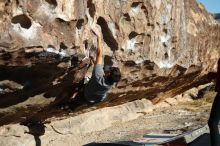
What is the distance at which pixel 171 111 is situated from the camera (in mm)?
8531

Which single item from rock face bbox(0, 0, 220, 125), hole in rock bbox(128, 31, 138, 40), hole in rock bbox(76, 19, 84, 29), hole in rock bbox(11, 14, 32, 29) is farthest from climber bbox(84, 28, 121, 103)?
hole in rock bbox(11, 14, 32, 29)

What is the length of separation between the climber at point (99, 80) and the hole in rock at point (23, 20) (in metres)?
0.99

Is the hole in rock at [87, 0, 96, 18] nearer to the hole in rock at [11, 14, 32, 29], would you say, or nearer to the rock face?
the rock face

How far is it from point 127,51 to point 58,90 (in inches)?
41.7

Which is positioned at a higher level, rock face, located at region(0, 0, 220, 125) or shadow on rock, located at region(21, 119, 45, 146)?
rock face, located at region(0, 0, 220, 125)

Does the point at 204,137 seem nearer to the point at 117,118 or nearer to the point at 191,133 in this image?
the point at 191,133

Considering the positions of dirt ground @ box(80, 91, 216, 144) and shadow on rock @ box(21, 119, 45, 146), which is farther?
dirt ground @ box(80, 91, 216, 144)

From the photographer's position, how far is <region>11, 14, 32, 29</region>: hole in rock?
12.6 ft

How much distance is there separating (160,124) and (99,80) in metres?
2.92

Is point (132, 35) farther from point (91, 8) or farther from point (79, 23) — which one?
point (79, 23)

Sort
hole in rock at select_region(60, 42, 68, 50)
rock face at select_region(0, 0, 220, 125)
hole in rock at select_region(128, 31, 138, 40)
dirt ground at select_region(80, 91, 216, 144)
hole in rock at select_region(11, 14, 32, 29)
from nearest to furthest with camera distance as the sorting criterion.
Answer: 1. hole in rock at select_region(11, 14, 32, 29)
2. rock face at select_region(0, 0, 220, 125)
3. hole in rock at select_region(60, 42, 68, 50)
4. hole in rock at select_region(128, 31, 138, 40)
5. dirt ground at select_region(80, 91, 216, 144)

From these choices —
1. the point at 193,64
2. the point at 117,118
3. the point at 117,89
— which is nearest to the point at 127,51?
the point at 117,89

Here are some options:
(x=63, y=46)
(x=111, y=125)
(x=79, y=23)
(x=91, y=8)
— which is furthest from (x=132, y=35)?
(x=111, y=125)

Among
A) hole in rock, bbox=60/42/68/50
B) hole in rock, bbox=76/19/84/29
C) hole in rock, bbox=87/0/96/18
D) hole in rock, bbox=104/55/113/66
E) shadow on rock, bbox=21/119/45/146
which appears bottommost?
shadow on rock, bbox=21/119/45/146
